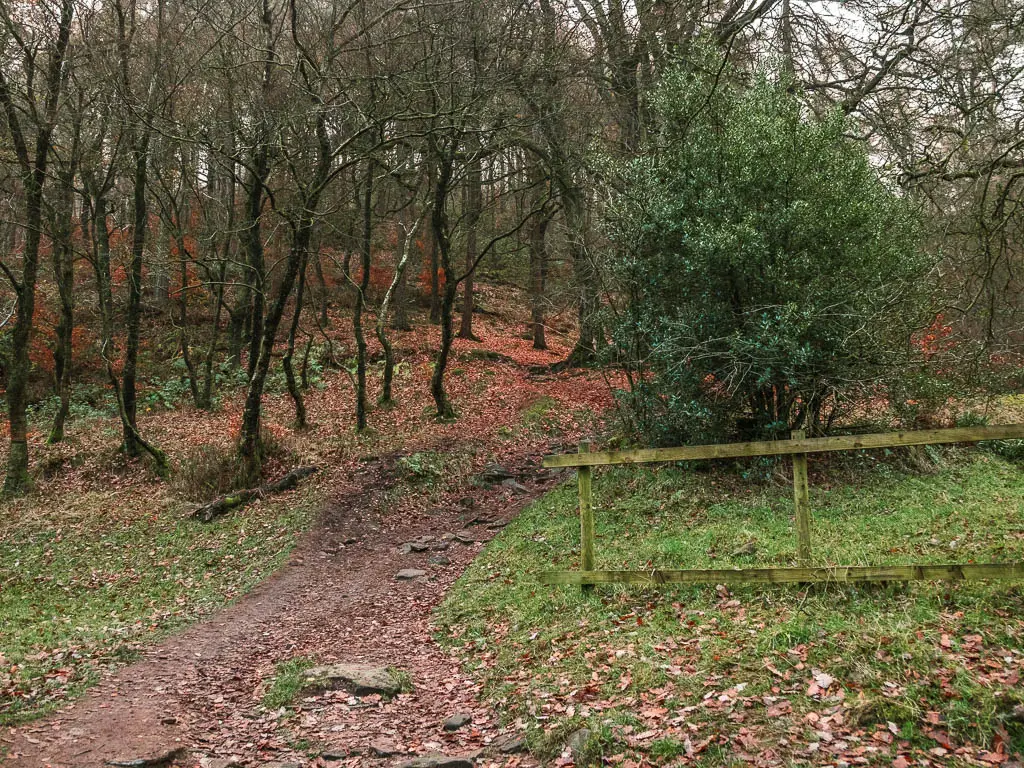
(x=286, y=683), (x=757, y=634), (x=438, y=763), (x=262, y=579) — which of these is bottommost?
(x=262, y=579)

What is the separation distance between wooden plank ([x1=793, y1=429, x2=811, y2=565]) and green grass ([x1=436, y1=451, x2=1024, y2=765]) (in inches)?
12.2

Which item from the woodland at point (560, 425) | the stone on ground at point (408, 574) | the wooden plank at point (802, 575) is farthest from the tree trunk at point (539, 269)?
the wooden plank at point (802, 575)

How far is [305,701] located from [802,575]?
4607mm

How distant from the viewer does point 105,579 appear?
11.4 meters

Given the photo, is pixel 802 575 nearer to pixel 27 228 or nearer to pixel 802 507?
pixel 802 507

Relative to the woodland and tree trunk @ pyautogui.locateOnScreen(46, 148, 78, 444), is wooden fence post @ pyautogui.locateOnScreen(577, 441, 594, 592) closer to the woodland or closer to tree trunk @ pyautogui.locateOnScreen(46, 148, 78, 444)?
the woodland

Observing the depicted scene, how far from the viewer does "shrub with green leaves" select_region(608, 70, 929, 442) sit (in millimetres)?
11070

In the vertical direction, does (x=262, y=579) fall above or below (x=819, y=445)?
below

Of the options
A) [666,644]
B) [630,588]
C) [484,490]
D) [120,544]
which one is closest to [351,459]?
[484,490]

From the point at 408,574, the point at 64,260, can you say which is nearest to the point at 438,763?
the point at 408,574

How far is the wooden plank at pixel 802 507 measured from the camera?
21.5ft

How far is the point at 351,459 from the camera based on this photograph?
16703 mm

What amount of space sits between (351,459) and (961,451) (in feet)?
40.9

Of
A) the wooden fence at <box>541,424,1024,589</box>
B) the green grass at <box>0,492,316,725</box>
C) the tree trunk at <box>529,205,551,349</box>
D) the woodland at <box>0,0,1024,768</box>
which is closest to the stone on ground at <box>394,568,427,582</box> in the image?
the woodland at <box>0,0,1024,768</box>
